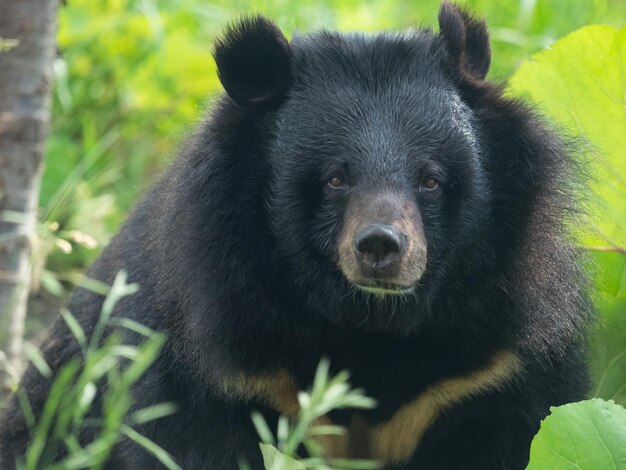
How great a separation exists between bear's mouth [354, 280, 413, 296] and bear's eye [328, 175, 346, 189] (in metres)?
0.32

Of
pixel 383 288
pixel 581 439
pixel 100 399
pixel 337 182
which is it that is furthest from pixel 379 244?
pixel 100 399

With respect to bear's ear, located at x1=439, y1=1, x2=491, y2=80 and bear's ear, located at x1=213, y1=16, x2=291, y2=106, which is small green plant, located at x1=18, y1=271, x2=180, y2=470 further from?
bear's ear, located at x1=439, y1=1, x2=491, y2=80

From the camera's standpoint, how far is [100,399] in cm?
485

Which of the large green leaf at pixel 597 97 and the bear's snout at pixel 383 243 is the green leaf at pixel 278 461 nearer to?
the bear's snout at pixel 383 243

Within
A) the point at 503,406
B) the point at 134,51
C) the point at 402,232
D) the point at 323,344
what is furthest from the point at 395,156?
the point at 134,51

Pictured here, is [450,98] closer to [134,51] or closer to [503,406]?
[503,406]

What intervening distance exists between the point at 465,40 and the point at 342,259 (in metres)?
0.96

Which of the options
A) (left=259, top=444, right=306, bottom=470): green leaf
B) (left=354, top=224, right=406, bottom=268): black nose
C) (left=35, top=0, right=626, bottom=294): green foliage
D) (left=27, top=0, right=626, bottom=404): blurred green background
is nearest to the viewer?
(left=259, top=444, right=306, bottom=470): green leaf

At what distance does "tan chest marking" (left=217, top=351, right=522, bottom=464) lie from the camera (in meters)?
4.15

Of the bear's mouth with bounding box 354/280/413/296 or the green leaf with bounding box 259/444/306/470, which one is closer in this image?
the green leaf with bounding box 259/444/306/470

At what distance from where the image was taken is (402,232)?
359 centimetres

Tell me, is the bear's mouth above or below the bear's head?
below

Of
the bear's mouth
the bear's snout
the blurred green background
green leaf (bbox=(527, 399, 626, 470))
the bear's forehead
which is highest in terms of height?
the bear's forehead

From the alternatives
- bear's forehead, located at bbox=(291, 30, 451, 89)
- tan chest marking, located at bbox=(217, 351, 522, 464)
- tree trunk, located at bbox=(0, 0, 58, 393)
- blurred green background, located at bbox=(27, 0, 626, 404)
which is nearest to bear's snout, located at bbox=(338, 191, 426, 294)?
bear's forehead, located at bbox=(291, 30, 451, 89)
